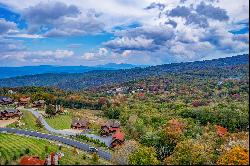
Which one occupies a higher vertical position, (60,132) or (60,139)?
(60,139)

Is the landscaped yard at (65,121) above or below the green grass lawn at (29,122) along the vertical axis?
below

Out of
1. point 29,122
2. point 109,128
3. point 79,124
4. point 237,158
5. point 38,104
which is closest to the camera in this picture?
point 237,158

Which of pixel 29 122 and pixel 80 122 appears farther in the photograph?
pixel 80 122

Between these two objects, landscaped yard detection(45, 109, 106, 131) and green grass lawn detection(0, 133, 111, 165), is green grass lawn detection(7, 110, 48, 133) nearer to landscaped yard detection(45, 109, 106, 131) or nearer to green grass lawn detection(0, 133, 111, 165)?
landscaped yard detection(45, 109, 106, 131)

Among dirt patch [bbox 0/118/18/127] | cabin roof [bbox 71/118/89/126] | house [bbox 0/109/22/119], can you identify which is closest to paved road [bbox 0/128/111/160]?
dirt patch [bbox 0/118/18/127]

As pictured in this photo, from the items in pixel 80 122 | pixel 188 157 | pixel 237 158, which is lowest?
pixel 80 122

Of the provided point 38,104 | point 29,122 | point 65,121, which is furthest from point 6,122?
point 38,104

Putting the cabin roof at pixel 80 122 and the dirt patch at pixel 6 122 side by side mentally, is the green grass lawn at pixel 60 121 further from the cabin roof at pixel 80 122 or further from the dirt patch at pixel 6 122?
the dirt patch at pixel 6 122

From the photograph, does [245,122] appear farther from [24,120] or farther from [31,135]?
[24,120]

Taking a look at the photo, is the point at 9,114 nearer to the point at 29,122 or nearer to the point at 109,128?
the point at 29,122

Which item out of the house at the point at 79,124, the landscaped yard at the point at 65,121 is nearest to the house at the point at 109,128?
the landscaped yard at the point at 65,121
